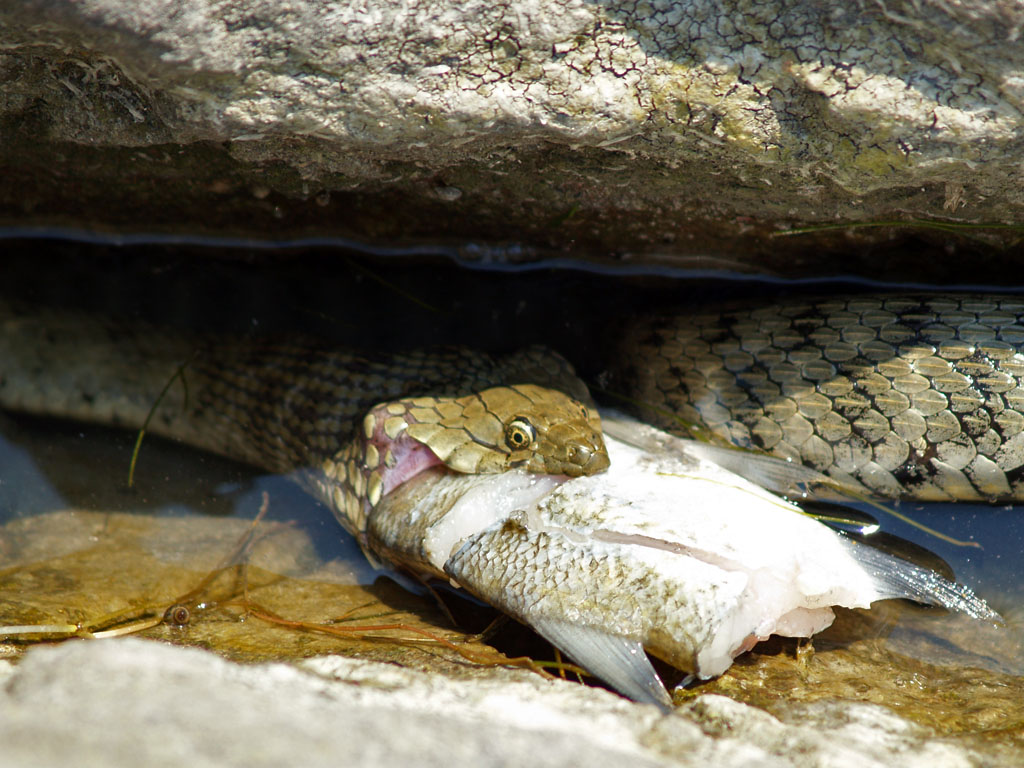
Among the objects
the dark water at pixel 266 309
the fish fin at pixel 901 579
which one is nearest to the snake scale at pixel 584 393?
the dark water at pixel 266 309

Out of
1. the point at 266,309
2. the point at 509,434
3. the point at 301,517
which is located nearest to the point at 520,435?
the point at 509,434

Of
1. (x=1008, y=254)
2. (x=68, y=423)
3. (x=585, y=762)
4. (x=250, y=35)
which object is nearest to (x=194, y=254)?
(x=68, y=423)

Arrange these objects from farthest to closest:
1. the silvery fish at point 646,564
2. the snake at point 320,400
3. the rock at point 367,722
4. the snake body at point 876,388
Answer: the snake at point 320,400 < the snake body at point 876,388 < the silvery fish at point 646,564 < the rock at point 367,722

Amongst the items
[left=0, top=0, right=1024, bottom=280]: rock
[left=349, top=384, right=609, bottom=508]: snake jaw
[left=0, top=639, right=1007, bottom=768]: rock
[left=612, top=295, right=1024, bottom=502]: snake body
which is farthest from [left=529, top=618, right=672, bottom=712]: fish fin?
[left=0, top=0, right=1024, bottom=280]: rock

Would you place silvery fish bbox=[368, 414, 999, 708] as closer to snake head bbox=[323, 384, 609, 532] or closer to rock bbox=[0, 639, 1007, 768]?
snake head bbox=[323, 384, 609, 532]

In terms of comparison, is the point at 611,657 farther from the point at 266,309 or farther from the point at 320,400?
the point at 266,309

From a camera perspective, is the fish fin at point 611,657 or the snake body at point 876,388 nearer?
the fish fin at point 611,657

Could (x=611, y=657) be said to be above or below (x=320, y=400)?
below

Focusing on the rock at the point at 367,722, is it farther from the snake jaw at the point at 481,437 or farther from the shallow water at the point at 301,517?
the snake jaw at the point at 481,437
